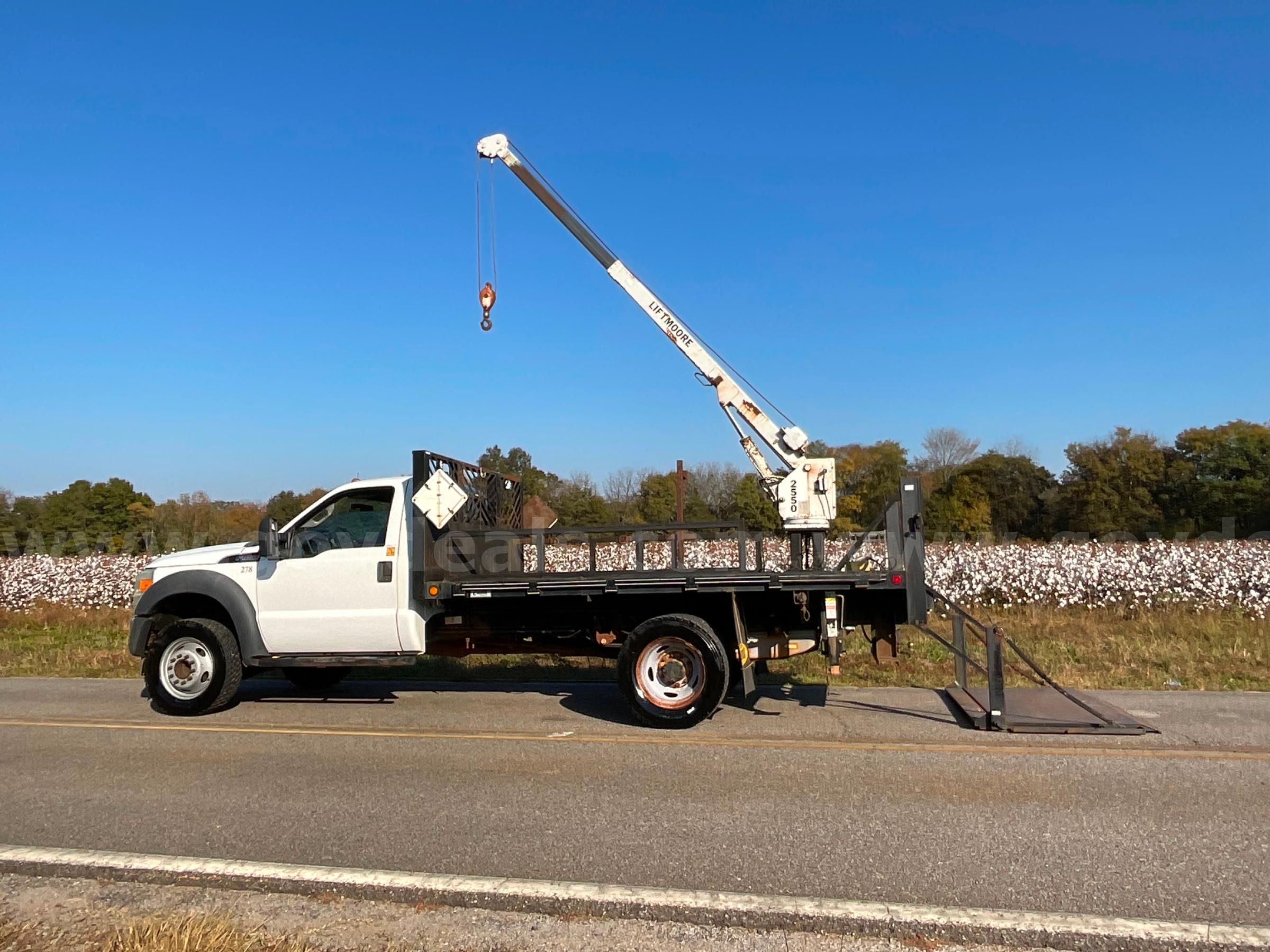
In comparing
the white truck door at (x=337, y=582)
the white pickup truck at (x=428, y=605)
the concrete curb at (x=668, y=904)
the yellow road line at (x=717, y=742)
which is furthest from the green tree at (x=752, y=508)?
the concrete curb at (x=668, y=904)

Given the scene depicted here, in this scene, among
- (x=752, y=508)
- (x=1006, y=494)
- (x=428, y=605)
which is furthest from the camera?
(x=1006, y=494)

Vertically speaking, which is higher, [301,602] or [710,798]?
[301,602]

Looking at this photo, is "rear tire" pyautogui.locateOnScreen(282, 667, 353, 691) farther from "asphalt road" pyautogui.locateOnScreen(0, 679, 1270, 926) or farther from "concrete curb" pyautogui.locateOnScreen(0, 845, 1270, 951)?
"concrete curb" pyautogui.locateOnScreen(0, 845, 1270, 951)

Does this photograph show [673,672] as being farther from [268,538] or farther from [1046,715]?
[268,538]

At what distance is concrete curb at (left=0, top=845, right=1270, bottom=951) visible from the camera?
396 centimetres

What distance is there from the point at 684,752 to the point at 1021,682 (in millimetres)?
4983

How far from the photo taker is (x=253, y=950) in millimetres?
3846

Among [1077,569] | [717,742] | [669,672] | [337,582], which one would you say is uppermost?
[337,582]

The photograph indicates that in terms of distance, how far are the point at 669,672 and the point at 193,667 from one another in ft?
15.5

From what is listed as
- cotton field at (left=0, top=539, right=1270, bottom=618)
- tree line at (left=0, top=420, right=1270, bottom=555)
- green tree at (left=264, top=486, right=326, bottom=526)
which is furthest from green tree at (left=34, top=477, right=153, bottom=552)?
cotton field at (left=0, top=539, right=1270, bottom=618)

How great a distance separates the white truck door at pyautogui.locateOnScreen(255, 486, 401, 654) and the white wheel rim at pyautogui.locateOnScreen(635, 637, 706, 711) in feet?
8.01

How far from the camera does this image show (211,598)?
943cm

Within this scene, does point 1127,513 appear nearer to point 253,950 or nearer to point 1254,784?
point 1254,784

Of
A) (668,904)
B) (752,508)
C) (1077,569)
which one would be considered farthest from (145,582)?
(1077,569)
